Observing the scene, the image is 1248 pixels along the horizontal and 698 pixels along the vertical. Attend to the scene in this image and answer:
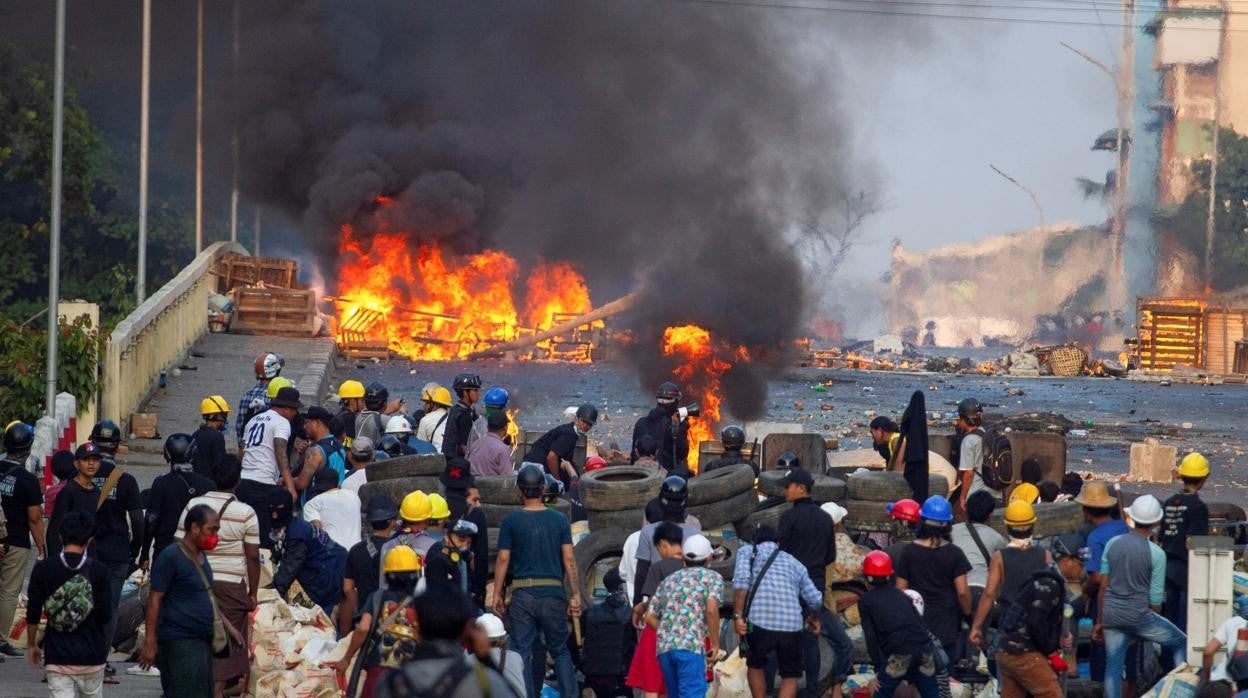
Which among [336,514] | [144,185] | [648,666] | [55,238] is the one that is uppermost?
[144,185]

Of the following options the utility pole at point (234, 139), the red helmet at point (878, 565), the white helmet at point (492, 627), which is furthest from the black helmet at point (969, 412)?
the utility pole at point (234, 139)

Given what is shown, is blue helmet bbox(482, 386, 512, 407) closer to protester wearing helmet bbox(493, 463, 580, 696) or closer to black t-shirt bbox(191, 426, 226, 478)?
black t-shirt bbox(191, 426, 226, 478)

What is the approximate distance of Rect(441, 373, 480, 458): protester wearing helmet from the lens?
1272cm

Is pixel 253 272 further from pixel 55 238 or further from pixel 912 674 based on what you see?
pixel 912 674

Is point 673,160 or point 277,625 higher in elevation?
point 673,160

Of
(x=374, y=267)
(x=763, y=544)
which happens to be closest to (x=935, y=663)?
(x=763, y=544)

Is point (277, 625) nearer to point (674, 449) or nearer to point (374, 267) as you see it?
point (674, 449)

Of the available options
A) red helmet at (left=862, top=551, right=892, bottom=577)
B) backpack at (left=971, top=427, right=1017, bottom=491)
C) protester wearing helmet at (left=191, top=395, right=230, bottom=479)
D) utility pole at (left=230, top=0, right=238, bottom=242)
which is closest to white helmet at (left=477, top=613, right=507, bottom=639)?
red helmet at (left=862, top=551, right=892, bottom=577)

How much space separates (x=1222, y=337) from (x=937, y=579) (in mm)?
69605

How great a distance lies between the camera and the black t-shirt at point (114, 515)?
10109mm

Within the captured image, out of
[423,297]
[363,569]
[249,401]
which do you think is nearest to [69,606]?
[363,569]

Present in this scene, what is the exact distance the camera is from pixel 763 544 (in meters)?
9.37

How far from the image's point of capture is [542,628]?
959cm

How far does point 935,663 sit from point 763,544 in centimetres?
104
